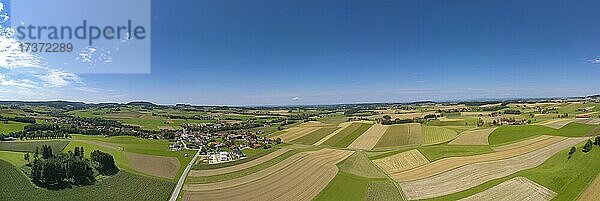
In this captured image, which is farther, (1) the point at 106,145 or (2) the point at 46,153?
(1) the point at 106,145

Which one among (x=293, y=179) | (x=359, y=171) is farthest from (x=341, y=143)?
(x=293, y=179)

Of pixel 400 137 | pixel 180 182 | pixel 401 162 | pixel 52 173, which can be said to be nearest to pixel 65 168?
pixel 52 173

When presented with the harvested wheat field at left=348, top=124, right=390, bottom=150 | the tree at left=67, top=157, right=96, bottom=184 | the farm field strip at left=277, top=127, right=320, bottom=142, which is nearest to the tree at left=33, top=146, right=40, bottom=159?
the tree at left=67, top=157, right=96, bottom=184

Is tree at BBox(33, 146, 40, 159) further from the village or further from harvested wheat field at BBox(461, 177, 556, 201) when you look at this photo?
harvested wheat field at BBox(461, 177, 556, 201)

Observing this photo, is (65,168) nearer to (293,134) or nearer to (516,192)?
(516,192)

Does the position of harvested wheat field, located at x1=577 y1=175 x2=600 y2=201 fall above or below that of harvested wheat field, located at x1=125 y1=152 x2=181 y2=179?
above

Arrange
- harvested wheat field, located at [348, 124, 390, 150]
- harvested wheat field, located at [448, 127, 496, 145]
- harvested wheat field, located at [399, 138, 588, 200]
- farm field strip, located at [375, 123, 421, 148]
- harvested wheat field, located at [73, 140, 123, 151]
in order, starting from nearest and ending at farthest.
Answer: harvested wheat field, located at [399, 138, 588, 200]
harvested wheat field, located at [73, 140, 123, 151]
harvested wheat field, located at [448, 127, 496, 145]
harvested wheat field, located at [348, 124, 390, 150]
farm field strip, located at [375, 123, 421, 148]

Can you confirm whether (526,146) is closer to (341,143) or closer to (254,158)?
(341,143)
